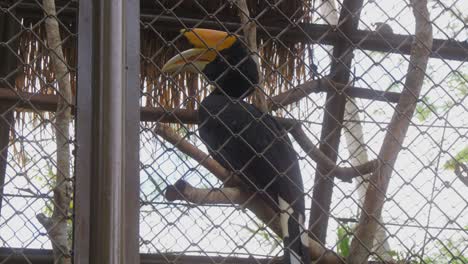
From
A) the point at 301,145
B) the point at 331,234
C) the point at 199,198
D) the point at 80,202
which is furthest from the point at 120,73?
the point at 331,234

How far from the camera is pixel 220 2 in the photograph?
2941 millimetres

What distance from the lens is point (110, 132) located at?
109cm

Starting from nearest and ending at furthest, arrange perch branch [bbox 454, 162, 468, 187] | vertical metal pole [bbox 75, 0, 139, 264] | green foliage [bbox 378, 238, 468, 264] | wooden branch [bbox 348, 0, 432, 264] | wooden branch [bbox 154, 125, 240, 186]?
vertical metal pole [bbox 75, 0, 139, 264] < green foliage [bbox 378, 238, 468, 264] < wooden branch [bbox 348, 0, 432, 264] < perch branch [bbox 454, 162, 468, 187] < wooden branch [bbox 154, 125, 240, 186]

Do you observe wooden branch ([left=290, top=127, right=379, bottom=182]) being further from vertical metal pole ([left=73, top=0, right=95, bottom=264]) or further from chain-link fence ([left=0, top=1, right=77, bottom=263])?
vertical metal pole ([left=73, top=0, right=95, bottom=264])

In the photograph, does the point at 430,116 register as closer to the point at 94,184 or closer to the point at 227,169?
the point at 227,169

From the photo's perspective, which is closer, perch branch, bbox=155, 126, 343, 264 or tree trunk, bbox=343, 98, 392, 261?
tree trunk, bbox=343, 98, 392, 261

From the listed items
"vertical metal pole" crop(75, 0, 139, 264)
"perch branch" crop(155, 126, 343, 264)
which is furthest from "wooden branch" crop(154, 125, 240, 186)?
"vertical metal pole" crop(75, 0, 139, 264)

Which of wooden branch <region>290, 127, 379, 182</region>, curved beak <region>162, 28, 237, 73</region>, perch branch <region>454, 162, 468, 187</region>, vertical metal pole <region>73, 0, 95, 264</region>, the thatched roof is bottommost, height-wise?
vertical metal pole <region>73, 0, 95, 264</region>

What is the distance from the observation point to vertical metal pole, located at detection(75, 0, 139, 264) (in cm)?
106

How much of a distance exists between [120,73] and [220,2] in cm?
187

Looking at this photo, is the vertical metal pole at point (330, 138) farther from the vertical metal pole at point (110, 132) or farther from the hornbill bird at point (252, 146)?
the vertical metal pole at point (110, 132)

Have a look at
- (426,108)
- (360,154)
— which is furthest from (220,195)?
(426,108)

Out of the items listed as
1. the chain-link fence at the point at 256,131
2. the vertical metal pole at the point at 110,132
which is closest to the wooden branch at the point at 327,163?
the chain-link fence at the point at 256,131

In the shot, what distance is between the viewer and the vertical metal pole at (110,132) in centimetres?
106
